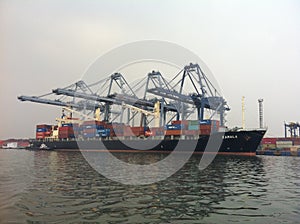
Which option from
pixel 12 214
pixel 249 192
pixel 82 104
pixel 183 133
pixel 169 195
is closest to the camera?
pixel 12 214

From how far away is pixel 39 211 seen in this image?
30.4ft

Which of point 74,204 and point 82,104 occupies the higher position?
point 82,104

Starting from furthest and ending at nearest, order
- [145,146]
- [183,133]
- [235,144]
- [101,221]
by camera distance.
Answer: [145,146] → [183,133] → [235,144] → [101,221]

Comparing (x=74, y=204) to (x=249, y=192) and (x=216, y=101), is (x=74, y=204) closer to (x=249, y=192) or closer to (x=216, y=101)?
(x=249, y=192)

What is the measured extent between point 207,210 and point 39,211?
579 cm

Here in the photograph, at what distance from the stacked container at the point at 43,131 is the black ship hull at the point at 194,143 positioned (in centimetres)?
2190

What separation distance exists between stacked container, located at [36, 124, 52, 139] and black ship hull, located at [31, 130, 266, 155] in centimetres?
2190

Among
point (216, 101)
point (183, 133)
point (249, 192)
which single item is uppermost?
point (216, 101)

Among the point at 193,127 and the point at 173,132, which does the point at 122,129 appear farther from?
the point at 193,127

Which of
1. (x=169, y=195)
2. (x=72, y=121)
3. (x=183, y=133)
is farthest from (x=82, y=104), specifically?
(x=169, y=195)

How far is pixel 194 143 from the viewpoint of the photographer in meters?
48.7

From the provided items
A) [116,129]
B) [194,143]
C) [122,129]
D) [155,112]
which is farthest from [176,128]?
[116,129]

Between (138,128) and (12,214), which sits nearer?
(12,214)

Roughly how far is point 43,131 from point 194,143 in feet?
169
